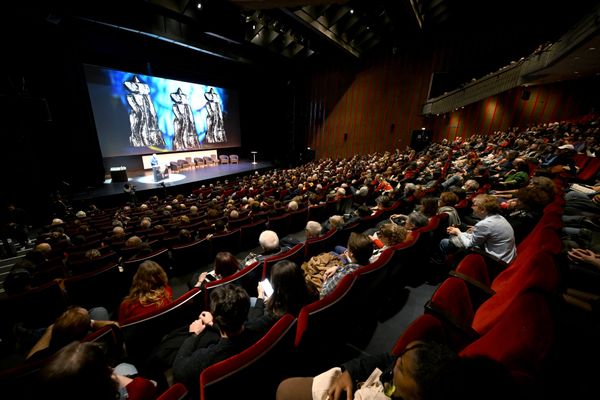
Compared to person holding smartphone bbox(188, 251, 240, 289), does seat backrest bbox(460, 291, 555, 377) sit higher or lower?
higher

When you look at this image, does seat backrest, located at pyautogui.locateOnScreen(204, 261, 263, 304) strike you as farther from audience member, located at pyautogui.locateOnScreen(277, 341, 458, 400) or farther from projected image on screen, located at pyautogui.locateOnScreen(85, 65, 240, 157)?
projected image on screen, located at pyautogui.locateOnScreen(85, 65, 240, 157)

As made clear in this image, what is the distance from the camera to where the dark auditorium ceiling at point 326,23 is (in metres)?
7.32

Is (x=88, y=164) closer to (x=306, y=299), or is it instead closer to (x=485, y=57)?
(x=306, y=299)

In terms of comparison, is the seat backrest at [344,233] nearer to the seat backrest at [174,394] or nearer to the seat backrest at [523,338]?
the seat backrest at [523,338]

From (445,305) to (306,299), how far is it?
2.90 feet

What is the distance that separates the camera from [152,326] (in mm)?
1762

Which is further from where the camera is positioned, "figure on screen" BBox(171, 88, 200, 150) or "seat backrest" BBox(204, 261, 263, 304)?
"figure on screen" BBox(171, 88, 200, 150)

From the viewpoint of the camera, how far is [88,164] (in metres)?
9.74

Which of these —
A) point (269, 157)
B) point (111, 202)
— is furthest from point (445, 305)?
point (269, 157)

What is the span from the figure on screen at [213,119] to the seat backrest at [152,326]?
Answer: 49.2 ft

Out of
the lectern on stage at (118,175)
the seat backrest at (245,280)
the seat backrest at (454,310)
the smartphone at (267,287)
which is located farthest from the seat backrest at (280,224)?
the lectern on stage at (118,175)

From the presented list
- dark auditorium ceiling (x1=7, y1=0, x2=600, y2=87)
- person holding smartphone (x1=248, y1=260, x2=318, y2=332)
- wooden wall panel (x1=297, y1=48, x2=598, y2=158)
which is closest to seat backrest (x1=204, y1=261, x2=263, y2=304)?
person holding smartphone (x1=248, y1=260, x2=318, y2=332)

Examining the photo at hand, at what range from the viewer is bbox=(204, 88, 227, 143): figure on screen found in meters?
15.0

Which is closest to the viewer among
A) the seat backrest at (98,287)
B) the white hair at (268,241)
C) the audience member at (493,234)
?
the audience member at (493,234)
